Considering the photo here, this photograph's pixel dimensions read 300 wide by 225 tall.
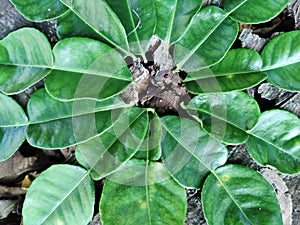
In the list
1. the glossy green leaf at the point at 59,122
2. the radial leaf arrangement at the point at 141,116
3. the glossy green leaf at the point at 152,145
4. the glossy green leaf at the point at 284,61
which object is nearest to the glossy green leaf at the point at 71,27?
the radial leaf arrangement at the point at 141,116

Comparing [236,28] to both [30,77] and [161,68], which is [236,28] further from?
[30,77]

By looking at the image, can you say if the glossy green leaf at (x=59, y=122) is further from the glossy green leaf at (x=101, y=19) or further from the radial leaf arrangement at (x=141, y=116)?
the glossy green leaf at (x=101, y=19)

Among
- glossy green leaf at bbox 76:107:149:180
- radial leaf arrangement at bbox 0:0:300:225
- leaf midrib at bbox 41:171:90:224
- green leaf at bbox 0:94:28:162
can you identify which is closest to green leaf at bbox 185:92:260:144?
radial leaf arrangement at bbox 0:0:300:225

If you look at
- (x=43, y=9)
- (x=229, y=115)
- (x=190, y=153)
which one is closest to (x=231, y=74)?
(x=229, y=115)

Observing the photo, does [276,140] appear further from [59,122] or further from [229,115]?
[59,122]

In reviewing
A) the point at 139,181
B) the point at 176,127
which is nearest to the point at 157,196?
the point at 139,181

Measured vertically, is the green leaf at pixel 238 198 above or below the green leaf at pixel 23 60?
below

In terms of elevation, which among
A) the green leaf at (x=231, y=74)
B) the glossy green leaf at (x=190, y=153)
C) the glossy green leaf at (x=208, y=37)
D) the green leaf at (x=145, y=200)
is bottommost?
the green leaf at (x=145, y=200)
